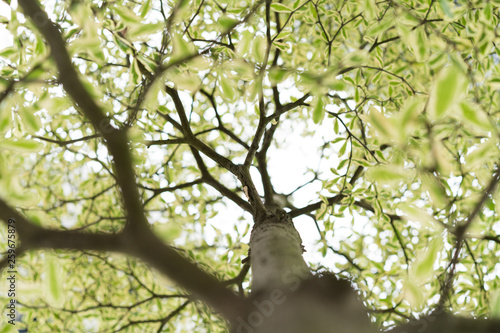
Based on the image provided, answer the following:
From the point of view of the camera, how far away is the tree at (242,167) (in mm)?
1324

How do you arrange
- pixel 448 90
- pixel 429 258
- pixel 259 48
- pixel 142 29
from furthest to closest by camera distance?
pixel 259 48 < pixel 142 29 < pixel 429 258 < pixel 448 90

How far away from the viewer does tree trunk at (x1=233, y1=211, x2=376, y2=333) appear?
3.90 ft

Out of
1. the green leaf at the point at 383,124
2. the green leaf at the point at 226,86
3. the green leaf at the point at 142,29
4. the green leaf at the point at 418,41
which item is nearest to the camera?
the green leaf at the point at 383,124

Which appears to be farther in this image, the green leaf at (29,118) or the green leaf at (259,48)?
the green leaf at (259,48)

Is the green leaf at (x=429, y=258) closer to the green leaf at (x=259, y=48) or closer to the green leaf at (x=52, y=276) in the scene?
the green leaf at (x=259, y=48)

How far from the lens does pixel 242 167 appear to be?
2.44 meters

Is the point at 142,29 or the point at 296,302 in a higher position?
the point at 142,29

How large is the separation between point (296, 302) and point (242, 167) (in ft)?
4.31

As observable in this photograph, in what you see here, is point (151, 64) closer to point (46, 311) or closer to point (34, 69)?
point (34, 69)

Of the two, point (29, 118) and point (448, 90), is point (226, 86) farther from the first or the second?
point (448, 90)

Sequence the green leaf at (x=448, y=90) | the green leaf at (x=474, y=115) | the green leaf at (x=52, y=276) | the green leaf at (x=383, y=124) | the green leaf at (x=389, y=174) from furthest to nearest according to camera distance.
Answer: the green leaf at (x=389, y=174)
the green leaf at (x=52, y=276)
the green leaf at (x=383, y=124)
the green leaf at (x=474, y=115)
the green leaf at (x=448, y=90)

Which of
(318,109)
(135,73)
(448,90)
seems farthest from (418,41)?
(135,73)

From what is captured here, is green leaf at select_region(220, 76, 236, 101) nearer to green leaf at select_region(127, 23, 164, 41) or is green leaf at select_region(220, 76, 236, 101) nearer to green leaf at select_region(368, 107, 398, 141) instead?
green leaf at select_region(127, 23, 164, 41)

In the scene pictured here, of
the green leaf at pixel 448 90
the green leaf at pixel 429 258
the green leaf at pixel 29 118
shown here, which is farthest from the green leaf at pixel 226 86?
the green leaf at pixel 429 258
